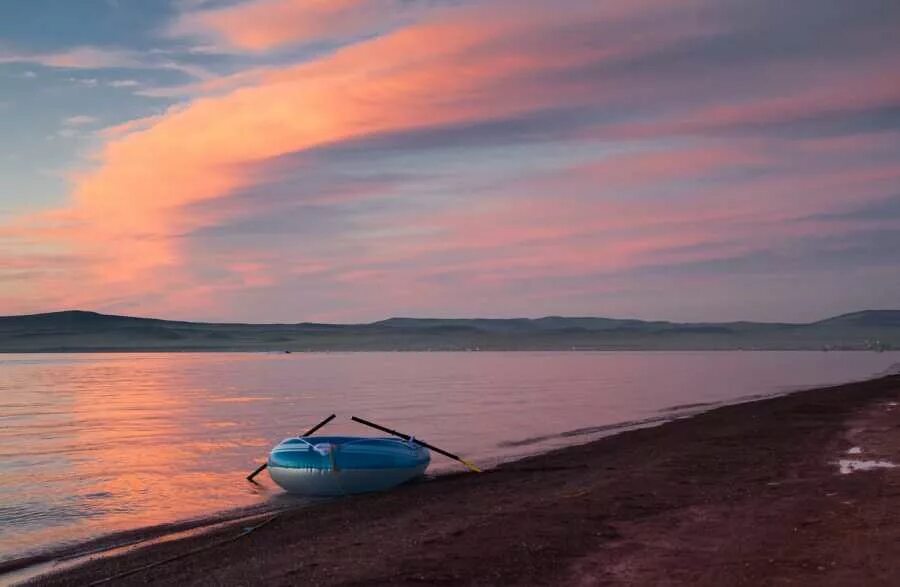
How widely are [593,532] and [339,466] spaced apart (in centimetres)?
790

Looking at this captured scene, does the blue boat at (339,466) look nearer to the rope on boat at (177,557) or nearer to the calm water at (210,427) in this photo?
the calm water at (210,427)

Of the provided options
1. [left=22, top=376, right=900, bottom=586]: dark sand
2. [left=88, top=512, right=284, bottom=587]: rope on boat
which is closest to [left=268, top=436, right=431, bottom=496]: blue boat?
[left=22, top=376, right=900, bottom=586]: dark sand

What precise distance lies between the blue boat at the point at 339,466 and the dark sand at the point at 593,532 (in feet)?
2.10

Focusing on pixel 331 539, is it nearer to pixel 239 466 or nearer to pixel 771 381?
pixel 239 466

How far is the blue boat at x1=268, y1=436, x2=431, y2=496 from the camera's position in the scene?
1850 centimetres

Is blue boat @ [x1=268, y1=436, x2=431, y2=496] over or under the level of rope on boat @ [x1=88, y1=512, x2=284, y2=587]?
over

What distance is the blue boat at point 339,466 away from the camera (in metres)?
18.5

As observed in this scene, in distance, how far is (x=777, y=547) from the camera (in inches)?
416

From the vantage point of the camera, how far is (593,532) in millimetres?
12070

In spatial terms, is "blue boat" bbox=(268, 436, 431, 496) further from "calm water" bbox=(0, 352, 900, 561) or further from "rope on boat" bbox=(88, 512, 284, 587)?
"rope on boat" bbox=(88, 512, 284, 587)

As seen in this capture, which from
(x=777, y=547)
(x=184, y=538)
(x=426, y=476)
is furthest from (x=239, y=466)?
(x=777, y=547)

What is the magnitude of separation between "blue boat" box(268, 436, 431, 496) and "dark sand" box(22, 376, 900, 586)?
64 centimetres

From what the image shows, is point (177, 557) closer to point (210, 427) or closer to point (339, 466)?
point (339, 466)

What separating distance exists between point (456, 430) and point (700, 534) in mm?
19285
